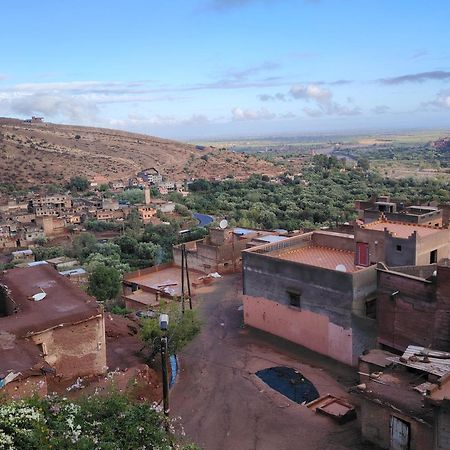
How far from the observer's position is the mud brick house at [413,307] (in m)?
15.7

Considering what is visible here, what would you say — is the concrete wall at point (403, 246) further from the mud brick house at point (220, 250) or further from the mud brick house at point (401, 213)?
the mud brick house at point (220, 250)

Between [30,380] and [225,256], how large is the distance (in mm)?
21323

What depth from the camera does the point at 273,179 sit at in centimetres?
10212

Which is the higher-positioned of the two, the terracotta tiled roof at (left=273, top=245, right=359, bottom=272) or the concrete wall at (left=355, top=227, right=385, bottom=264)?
the concrete wall at (left=355, top=227, right=385, bottom=264)

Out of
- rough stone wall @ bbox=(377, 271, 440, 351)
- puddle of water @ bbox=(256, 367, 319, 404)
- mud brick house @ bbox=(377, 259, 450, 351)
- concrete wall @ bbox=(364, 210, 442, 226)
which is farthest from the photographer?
concrete wall @ bbox=(364, 210, 442, 226)

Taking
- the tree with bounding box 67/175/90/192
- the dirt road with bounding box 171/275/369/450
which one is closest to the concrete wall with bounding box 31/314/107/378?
the dirt road with bounding box 171/275/369/450

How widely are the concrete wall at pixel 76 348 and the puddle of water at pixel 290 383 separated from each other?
5545 mm

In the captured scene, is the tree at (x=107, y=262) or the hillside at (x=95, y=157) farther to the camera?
the hillside at (x=95, y=157)

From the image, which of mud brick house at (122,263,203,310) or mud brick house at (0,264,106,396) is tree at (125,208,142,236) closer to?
mud brick house at (122,263,203,310)

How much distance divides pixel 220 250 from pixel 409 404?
849 inches

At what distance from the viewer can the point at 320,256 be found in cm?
2300

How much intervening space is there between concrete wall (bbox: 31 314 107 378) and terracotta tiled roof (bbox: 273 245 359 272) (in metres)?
8.46

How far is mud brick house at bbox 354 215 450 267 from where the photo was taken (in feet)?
66.6

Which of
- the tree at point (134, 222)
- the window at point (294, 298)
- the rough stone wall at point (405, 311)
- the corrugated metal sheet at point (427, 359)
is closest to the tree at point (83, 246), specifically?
the tree at point (134, 222)
